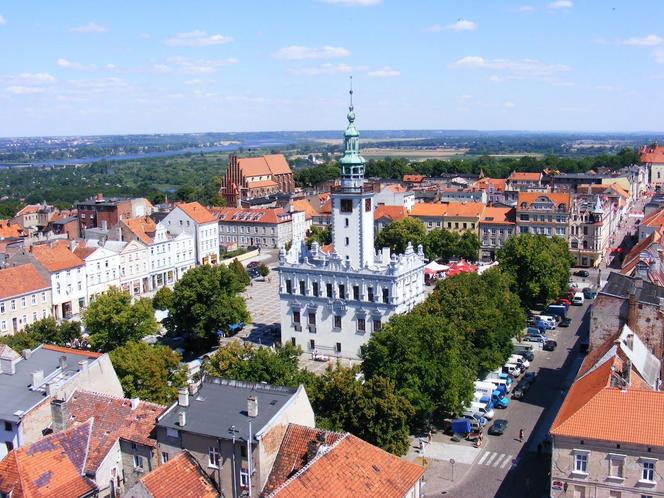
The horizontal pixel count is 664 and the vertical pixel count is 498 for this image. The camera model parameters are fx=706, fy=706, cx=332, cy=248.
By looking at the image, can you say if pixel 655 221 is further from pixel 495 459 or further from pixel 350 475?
pixel 350 475

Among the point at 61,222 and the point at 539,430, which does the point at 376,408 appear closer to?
the point at 539,430

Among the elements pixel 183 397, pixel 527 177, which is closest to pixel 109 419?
pixel 183 397

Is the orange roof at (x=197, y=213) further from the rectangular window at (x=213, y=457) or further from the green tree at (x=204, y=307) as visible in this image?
the rectangular window at (x=213, y=457)

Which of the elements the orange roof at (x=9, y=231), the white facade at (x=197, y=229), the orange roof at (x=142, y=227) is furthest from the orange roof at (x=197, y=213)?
the orange roof at (x=9, y=231)

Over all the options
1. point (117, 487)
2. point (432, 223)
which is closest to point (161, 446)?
point (117, 487)

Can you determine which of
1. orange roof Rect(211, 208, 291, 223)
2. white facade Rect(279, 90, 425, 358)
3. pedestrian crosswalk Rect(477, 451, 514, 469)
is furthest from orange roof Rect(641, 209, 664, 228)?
pedestrian crosswalk Rect(477, 451, 514, 469)
